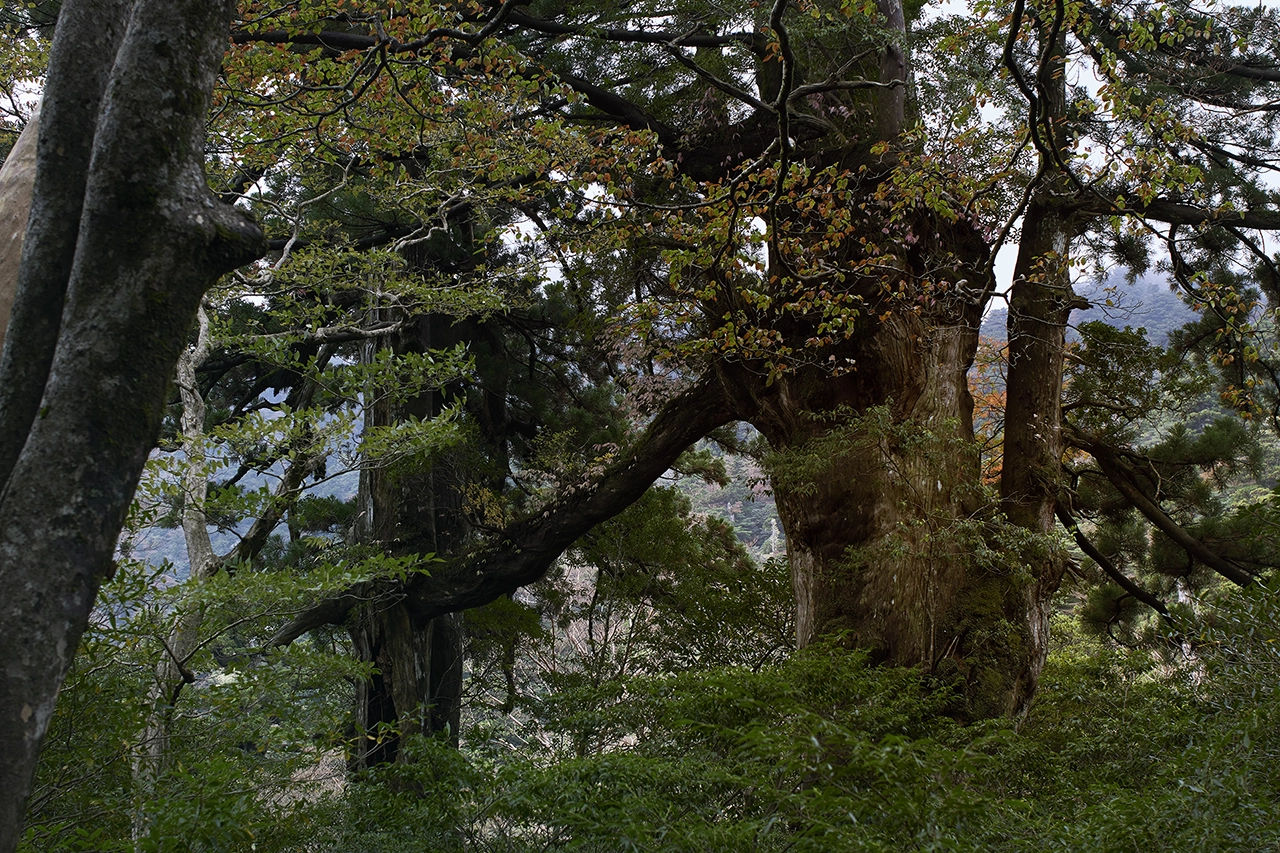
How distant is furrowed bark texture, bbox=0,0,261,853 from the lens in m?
1.50

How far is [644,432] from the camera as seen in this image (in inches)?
291

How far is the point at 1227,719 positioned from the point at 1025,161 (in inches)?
196

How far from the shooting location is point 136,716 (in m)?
3.08

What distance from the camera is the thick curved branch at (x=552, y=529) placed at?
23.5 ft

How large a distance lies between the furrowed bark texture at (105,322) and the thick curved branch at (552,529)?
531 cm

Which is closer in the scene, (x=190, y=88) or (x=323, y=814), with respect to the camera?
(x=190, y=88)

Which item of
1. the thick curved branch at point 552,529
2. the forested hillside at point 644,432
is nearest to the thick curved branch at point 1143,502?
the forested hillside at point 644,432

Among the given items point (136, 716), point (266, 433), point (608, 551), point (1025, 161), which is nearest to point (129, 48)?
point (136, 716)

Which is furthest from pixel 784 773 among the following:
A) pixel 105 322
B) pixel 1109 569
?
pixel 1109 569

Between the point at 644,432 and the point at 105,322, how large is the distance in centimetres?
585

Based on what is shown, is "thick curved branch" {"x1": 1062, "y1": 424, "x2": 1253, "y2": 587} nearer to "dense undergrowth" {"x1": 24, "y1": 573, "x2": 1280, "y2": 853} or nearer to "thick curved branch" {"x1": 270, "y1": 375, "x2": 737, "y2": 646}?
"dense undergrowth" {"x1": 24, "y1": 573, "x2": 1280, "y2": 853}

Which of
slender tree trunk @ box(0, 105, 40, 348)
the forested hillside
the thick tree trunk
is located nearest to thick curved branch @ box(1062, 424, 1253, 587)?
the forested hillside

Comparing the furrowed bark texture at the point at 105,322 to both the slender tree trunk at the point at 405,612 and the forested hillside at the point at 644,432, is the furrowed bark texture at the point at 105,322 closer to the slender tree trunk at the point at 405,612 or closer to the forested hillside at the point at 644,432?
the forested hillside at the point at 644,432

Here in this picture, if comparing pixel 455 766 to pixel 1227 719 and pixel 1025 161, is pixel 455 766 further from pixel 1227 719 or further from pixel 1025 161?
pixel 1025 161
